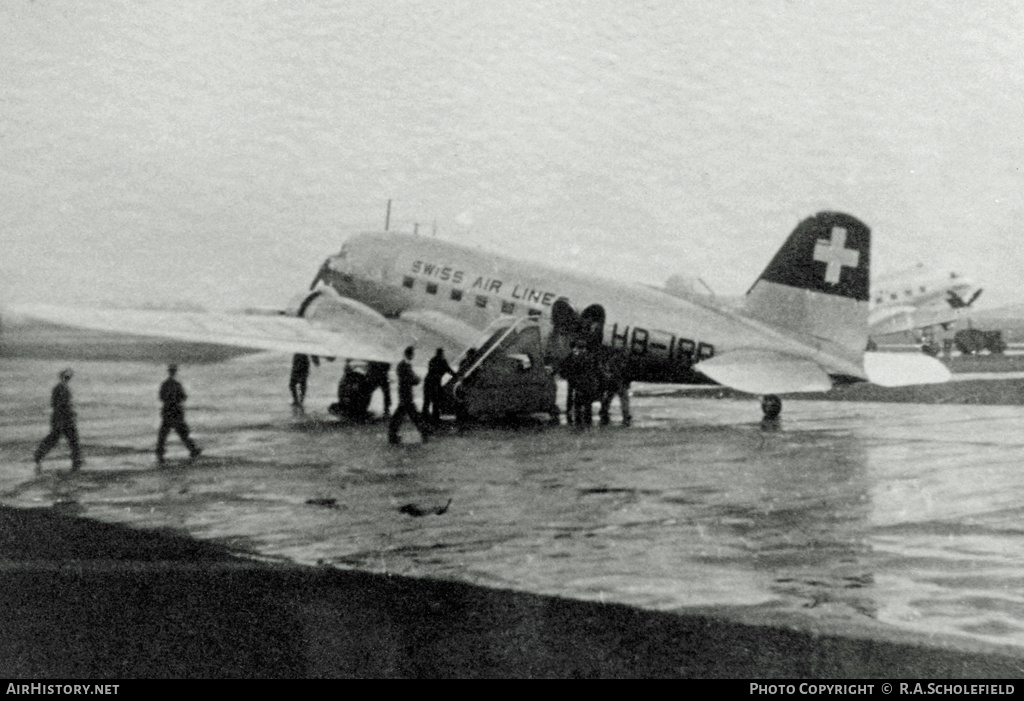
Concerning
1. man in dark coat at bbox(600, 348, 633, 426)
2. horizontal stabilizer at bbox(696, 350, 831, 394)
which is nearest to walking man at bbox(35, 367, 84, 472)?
man in dark coat at bbox(600, 348, 633, 426)

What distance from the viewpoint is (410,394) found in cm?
1109

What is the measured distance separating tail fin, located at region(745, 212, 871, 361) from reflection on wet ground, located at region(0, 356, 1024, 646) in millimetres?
1404

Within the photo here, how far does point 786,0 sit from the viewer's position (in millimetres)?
7617

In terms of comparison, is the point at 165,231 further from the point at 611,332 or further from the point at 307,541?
the point at 611,332

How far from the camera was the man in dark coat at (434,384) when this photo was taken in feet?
39.2

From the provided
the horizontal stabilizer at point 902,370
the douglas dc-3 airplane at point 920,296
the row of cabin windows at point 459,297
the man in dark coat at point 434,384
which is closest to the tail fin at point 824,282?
the horizontal stabilizer at point 902,370

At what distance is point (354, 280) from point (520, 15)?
9025mm

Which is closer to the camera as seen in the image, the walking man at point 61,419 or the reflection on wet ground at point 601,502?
the reflection on wet ground at point 601,502

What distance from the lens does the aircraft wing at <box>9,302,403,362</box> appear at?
11801 mm

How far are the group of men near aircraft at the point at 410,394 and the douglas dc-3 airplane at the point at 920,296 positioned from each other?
2206cm

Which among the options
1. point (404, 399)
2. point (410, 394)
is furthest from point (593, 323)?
point (404, 399)

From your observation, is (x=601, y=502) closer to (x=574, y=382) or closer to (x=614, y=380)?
(x=574, y=382)

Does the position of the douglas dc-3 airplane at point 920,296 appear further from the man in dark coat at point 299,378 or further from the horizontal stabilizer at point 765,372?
the man in dark coat at point 299,378
